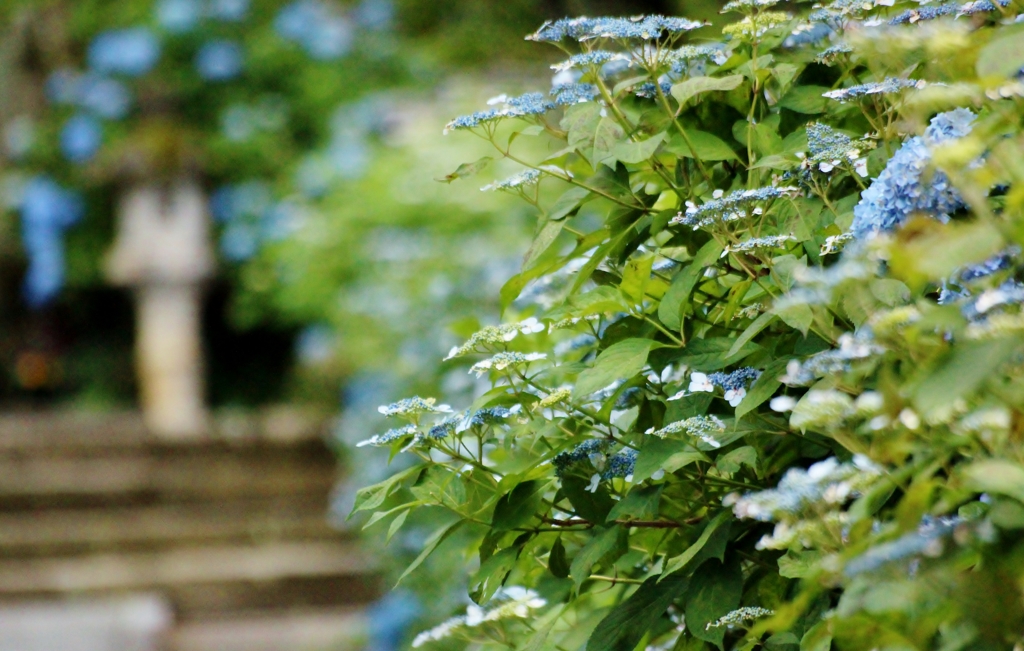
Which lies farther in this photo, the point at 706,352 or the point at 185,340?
the point at 185,340

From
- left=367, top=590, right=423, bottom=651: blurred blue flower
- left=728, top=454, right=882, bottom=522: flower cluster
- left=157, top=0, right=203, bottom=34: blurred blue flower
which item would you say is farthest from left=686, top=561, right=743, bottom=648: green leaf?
left=157, top=0, right=203, bottom=34: blurred blue flower

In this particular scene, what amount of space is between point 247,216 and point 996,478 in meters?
5.80

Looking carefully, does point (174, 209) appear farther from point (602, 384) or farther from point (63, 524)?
point (602, 384)

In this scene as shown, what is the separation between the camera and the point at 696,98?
1214mm

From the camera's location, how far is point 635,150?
3.55 ft

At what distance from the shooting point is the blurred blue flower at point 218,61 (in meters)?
6.64

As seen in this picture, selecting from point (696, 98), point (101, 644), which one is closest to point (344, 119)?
point (101, 644)

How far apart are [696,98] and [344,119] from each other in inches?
211

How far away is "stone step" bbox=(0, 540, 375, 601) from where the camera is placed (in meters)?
4.76

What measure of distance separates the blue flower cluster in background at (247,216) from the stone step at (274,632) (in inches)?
76.6

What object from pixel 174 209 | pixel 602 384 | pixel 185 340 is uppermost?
pixel 174 209

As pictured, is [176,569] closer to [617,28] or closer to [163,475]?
[163,475]

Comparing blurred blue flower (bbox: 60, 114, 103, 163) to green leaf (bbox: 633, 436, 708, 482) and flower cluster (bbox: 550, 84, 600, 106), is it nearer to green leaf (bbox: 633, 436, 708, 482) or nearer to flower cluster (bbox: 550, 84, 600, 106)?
flower cluster (bbox: 550, 84, 600, 106)

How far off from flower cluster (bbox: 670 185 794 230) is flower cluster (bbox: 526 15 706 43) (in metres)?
0.17
